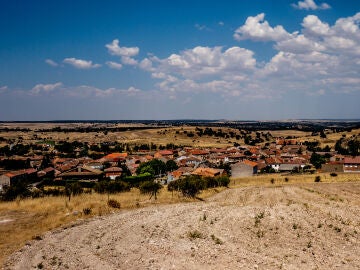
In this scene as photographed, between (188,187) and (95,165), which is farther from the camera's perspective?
(95,165)

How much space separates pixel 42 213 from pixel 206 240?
50.2 ft

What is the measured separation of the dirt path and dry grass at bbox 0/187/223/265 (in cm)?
131

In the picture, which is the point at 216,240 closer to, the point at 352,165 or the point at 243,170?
the point at 243,170

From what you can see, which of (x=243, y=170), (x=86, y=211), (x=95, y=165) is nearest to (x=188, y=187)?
(x=86, y=211)

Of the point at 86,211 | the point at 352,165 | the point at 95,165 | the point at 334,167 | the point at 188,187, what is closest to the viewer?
the point at 86,211

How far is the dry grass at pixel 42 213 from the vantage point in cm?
2495

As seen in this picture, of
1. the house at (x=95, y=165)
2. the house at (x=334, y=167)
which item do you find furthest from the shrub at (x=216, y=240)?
the house at (x=95, y=165)

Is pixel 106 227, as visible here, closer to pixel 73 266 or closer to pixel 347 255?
pixel 73 266

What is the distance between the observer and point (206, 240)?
25.2m

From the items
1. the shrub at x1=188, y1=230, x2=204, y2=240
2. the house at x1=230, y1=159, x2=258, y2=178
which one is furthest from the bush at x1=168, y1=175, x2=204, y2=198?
the house at x1=230, y1=159, x2=258, y2=178

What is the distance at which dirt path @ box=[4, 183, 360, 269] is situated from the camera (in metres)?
20.7

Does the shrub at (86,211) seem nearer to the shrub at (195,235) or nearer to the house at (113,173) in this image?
the shrub at (195,235)

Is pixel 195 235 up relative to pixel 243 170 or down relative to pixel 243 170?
up

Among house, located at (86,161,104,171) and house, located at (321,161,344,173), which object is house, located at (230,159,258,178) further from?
house, located at (86,161,104,171)
